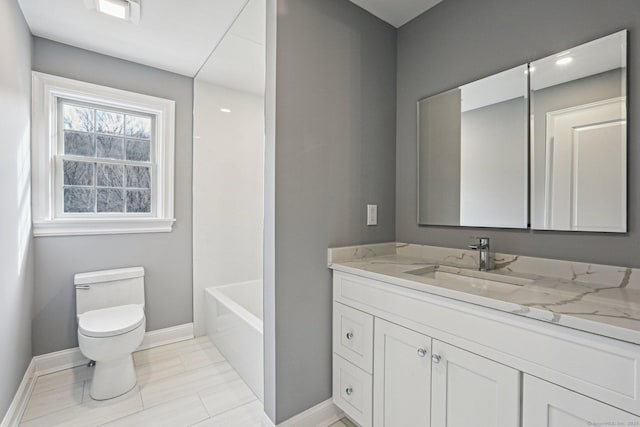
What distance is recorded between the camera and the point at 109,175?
2.40m

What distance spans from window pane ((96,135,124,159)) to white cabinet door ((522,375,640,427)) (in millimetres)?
3042

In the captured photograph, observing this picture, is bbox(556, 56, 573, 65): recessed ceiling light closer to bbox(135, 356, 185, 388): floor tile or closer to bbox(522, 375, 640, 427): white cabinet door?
bbox(522, 375, 640, 427): white cabinet door

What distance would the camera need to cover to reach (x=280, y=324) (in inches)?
58.3

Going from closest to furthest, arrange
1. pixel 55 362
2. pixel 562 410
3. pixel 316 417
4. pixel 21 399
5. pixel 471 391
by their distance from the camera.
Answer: pixel 562 410
pixel 471 391
pixel 316 417
pixel 21 399
pixel 55 362

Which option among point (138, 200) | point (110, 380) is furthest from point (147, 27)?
point (110, 380)

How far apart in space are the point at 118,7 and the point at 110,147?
113 cm

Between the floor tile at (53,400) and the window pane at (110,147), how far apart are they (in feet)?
5.71

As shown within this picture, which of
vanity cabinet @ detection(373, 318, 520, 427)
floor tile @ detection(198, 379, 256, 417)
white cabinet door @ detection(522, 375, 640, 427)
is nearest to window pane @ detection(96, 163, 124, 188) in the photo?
floor tile @ detection(198, 379, 256, 417)

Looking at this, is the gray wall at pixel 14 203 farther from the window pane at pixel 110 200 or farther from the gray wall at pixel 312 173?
the gray wall at pixel 312 173

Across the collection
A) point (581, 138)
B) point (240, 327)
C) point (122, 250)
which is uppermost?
point (581, 138)

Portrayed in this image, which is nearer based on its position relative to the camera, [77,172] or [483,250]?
[483,250]

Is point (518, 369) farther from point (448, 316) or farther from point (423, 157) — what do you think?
point (423, 157)

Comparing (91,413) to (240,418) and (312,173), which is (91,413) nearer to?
(240,418)

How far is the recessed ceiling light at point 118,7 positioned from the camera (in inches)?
65.6
